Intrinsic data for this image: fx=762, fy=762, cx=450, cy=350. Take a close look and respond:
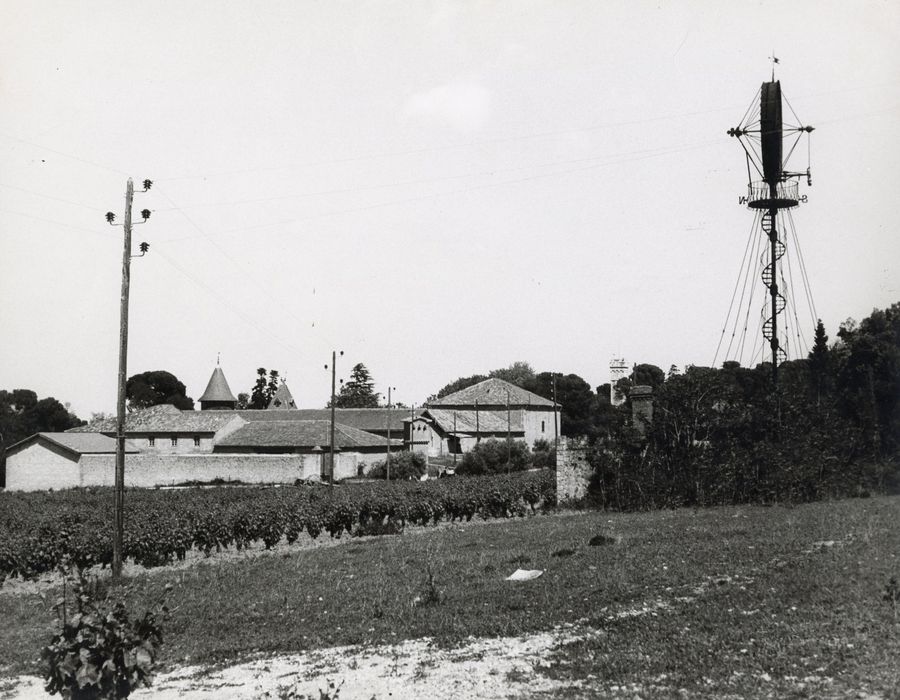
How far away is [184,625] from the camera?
36.6 feet

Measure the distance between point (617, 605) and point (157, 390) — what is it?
96944 millimetres

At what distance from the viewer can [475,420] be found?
70562 millimetres

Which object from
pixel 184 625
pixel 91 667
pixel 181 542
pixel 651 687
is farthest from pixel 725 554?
pixel 181 542

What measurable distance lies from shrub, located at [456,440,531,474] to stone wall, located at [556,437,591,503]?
24.8 metres

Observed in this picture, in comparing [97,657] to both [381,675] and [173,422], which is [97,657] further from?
[173,422]

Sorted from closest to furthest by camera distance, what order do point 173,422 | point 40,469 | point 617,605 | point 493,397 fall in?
1. point 617,605
2. point 40,469
3. point 173,422
4. point 493,397

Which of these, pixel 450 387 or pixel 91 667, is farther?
pixel 450 387

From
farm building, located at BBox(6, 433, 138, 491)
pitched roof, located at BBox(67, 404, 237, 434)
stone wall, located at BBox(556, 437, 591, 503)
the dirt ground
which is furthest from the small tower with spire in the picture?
the dirt ground

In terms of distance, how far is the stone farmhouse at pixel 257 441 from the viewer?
49.8m

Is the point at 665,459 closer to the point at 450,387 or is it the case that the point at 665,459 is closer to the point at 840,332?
the point at 840,332

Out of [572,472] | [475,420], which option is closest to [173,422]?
[475,420]

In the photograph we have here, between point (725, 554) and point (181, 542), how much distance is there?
14.5 meters

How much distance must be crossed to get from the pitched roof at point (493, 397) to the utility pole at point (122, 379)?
58.5 metres

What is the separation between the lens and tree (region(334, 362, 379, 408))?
111 meters
